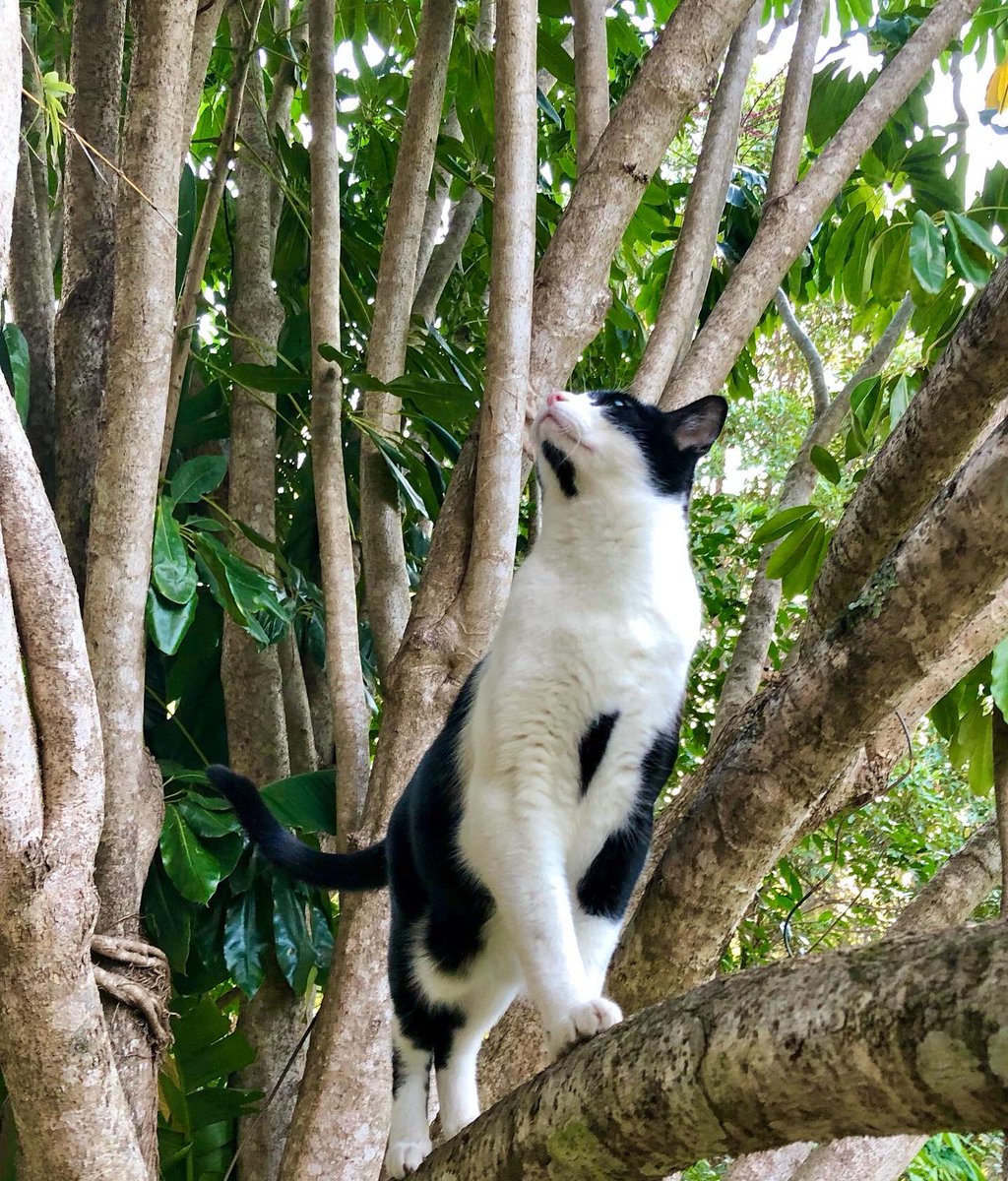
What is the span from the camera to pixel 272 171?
2.79 meters

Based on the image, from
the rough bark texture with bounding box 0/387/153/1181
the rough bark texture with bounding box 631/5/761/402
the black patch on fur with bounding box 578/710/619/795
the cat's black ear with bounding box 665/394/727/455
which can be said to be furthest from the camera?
the rough bark texture with bounding box 631/5/761/402

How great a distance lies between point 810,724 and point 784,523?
2.93 feet

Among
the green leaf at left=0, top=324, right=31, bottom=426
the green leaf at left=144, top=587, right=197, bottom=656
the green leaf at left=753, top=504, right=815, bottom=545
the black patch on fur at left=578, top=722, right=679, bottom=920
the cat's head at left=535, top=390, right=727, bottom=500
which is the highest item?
the green leaf at left=0, top=324, right=31, bottom=426

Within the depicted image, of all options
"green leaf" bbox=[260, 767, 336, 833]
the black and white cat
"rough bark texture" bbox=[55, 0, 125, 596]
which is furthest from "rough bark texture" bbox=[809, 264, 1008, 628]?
"rough bark texture" bbox=[55, 0, 125, 596]

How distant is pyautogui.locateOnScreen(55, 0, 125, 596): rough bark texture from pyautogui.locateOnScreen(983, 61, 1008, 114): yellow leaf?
194cm

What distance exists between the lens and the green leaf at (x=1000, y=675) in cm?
177

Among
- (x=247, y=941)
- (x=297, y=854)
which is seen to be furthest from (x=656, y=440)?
(x=247, y=941)

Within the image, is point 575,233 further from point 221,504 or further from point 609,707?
point 221,504

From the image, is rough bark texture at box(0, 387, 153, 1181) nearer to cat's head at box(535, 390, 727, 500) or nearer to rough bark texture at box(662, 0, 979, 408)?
cat's head at box(535, 390, 727, 500)

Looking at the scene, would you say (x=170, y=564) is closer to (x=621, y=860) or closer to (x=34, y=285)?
(x=34, y=285)

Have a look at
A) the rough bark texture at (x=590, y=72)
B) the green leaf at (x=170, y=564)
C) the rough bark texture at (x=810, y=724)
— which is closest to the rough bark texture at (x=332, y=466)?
the green leaf at (x=170, y=564)

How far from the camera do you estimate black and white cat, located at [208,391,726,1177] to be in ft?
4.73

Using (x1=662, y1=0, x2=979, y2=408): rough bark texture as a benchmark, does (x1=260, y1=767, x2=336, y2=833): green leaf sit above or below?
below

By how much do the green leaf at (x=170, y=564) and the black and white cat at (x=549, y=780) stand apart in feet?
1.95
